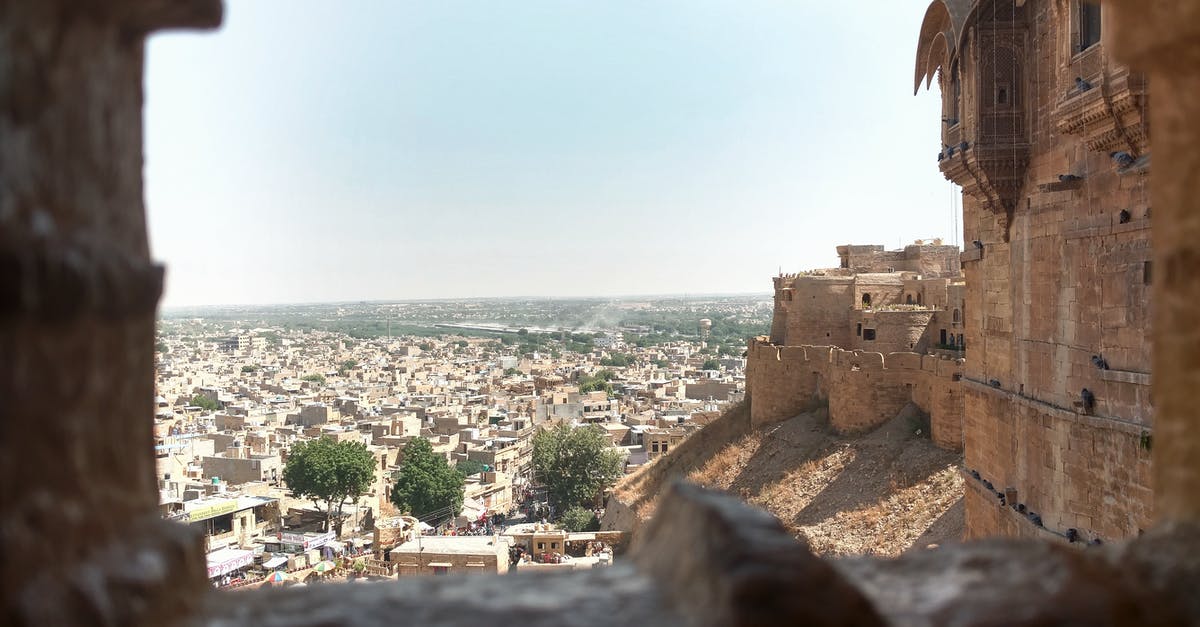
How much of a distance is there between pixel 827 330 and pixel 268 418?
34510 millimetres

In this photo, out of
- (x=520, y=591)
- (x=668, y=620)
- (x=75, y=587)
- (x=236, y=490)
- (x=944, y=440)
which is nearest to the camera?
(x=75, y=587)

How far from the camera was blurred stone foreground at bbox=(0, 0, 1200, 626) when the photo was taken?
5.56 ft

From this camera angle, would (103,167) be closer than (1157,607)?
Yes

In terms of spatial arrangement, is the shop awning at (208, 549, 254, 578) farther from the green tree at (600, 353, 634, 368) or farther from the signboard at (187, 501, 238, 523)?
the green tree at (600, 353, 634, 368)

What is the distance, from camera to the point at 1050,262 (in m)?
7.82

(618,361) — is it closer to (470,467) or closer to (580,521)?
(470,467)

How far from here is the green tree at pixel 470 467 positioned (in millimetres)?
36125

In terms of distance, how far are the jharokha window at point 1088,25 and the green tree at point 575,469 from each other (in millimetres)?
24407

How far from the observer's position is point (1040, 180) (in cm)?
812

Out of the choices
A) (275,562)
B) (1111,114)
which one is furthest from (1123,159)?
(275,562)

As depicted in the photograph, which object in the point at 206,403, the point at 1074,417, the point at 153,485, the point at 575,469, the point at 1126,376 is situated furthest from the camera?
the point at 206,403

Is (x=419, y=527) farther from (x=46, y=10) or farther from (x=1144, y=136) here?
(x=46, y=10)

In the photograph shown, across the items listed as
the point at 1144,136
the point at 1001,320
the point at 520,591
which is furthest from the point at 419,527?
the point at 520,591

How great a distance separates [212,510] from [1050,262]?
2247cm
